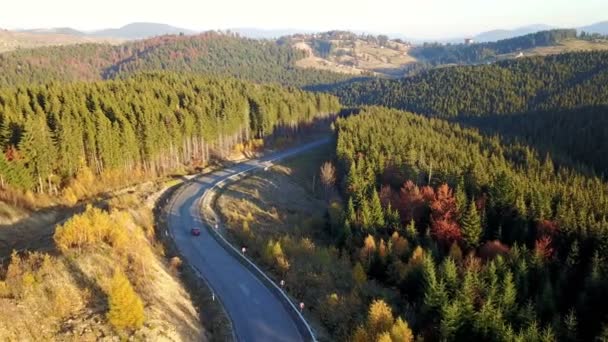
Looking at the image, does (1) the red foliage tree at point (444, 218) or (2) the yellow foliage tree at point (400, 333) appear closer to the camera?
(2) the yellow foliage tree at point (400, 333)

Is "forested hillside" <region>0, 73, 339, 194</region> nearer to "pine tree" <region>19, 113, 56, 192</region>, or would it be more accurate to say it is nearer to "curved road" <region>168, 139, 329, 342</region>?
"pine tree" <region>19, 113, 56, 192</region>

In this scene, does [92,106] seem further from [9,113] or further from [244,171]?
[244,171]

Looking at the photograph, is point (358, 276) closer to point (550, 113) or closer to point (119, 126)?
point (119, 126)

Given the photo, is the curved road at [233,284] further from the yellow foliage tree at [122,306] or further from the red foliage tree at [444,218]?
the red foliage tree at [444,218]

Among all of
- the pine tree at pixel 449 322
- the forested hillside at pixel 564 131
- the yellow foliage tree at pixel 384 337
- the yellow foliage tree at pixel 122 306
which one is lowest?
the forested hillside at pixel 564 131

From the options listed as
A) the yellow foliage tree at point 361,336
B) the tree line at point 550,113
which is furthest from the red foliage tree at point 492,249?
the tree line at point 550,113

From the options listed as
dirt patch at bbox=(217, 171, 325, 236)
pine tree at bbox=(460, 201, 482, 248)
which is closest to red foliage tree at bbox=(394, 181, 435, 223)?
pine tree at bbox=(460, 201, 482, 248)

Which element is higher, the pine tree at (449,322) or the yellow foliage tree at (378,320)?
the yellow foliage tree at (378,320)
